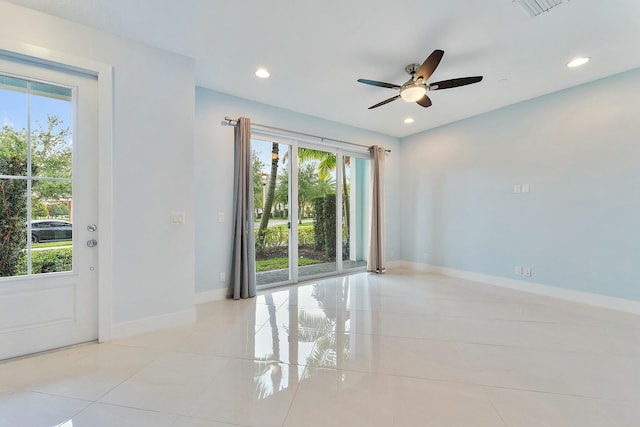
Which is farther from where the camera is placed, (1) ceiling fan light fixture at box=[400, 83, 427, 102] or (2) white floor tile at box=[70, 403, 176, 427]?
(1) ceiling fan light fixture at box=[400, 83, 427, 102]

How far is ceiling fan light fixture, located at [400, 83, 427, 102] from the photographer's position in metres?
2.79

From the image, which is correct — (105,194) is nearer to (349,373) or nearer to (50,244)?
(50,244)

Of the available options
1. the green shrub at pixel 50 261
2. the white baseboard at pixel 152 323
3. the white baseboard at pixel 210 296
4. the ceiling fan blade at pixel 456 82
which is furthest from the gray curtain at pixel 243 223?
the ceiling fan blade at pixel 456 82

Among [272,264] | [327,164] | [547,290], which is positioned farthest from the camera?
[327,164]

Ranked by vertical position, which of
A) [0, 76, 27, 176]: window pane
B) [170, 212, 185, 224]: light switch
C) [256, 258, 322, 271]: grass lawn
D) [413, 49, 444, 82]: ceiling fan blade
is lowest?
[256, 258, 322, 271]: grass lawn

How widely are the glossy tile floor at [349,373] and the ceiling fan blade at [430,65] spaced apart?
2590mm

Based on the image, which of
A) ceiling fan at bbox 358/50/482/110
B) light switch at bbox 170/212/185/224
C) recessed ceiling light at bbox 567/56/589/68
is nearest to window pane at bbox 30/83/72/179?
light switch at bbox 170/212/185/224

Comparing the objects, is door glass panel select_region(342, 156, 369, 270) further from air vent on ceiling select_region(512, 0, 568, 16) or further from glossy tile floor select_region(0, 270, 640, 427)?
air vent on ceiling select_region(512, 0, 568, 16)

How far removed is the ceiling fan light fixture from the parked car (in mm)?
3543

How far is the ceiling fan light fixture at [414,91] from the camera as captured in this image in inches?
110

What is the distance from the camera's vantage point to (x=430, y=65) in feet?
8.16

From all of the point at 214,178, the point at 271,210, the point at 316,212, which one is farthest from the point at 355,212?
the point at 214,178

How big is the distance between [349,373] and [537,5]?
324 cm

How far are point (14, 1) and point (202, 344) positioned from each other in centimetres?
319
